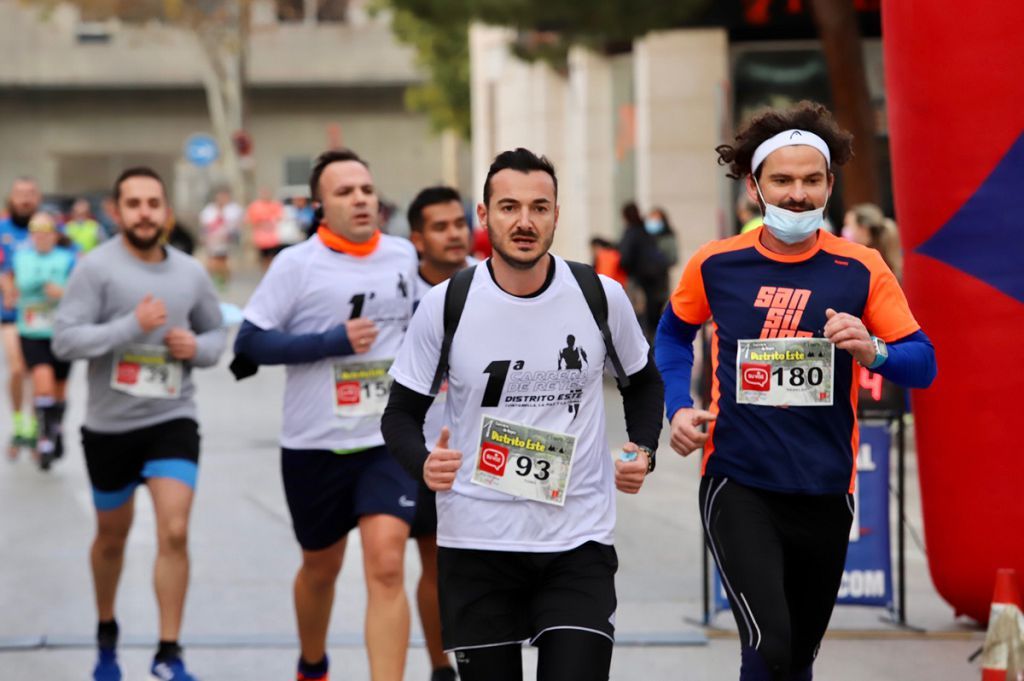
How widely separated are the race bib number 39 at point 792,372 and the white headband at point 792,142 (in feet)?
1.74

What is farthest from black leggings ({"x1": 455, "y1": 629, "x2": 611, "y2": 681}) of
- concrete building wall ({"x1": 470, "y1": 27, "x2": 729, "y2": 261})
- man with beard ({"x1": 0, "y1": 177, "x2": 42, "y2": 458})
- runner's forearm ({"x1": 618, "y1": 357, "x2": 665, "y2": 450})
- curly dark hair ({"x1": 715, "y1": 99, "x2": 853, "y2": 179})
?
concrete building wall ({"x1": 470, "y1": 27, "x2": 729, "y2": 261})

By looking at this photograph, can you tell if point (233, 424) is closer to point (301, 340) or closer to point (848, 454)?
point (301, 340)

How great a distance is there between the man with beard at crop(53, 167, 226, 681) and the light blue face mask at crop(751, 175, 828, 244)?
109 inches

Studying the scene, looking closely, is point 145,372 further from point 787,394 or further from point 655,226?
point 655,226

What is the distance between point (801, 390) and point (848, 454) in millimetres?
241

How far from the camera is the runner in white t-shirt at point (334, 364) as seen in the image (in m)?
6.45

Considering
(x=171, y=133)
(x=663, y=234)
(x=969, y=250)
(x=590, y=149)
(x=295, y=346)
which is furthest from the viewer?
(x=171, y=133)

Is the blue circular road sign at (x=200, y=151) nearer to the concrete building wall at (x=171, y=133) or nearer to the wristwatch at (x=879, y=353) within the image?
the concrete building wall at (x=171, y=133)

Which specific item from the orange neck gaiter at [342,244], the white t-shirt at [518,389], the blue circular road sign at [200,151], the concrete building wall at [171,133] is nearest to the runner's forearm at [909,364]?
the white t-shirt at [518,389]

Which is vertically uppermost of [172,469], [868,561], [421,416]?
[421,416]

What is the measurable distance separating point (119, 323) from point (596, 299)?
8.84 ft

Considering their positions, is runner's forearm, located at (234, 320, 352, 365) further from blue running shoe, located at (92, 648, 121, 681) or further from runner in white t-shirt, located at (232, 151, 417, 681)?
blue running shoe, located at (92, 648, 121, 681)

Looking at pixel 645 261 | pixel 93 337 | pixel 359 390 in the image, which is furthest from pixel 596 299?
pixel 645 261

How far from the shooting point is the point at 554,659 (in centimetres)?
479
